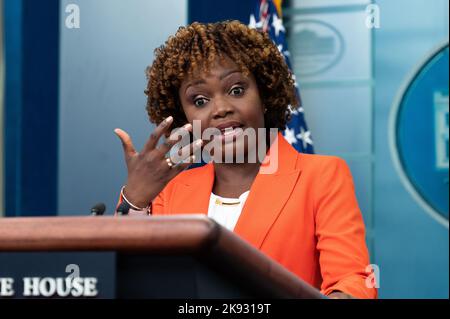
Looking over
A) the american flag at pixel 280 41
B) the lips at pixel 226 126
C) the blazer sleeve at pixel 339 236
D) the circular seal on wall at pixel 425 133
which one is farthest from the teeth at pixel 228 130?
the circular seal on wall at pixel 425 133

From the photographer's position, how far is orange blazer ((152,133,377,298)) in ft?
4.88

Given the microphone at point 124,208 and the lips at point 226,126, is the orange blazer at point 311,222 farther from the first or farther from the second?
the microphone at point 124,208

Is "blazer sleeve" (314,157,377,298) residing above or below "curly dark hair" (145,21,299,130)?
below

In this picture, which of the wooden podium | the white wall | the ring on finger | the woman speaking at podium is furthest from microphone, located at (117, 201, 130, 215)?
the white wall

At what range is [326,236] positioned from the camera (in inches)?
60.6

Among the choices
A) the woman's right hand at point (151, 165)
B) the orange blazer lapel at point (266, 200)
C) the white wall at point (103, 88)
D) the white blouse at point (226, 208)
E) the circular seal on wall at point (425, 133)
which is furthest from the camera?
the circular seal on wall at point (425, 133)

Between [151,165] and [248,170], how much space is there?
48 cm

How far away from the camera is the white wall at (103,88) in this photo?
320 cm

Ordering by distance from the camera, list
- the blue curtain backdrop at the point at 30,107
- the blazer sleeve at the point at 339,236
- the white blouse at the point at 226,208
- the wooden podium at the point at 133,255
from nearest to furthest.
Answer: the wooden podium at the point at 133,255 < the blazer sleeve at the point at 339,236 < the white blouse at the point at 226,208 < the blue curtain backdrop at the point at 30,107

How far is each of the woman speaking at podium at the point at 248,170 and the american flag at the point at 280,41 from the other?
140 centimetres

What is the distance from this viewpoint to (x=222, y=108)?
172 cm

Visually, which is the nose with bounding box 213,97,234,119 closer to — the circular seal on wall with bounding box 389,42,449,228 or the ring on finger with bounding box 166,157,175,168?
the ring on finger with bounding box 166,157,175,168

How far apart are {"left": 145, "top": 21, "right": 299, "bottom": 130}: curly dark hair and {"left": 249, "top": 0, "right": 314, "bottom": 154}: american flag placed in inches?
55.8
